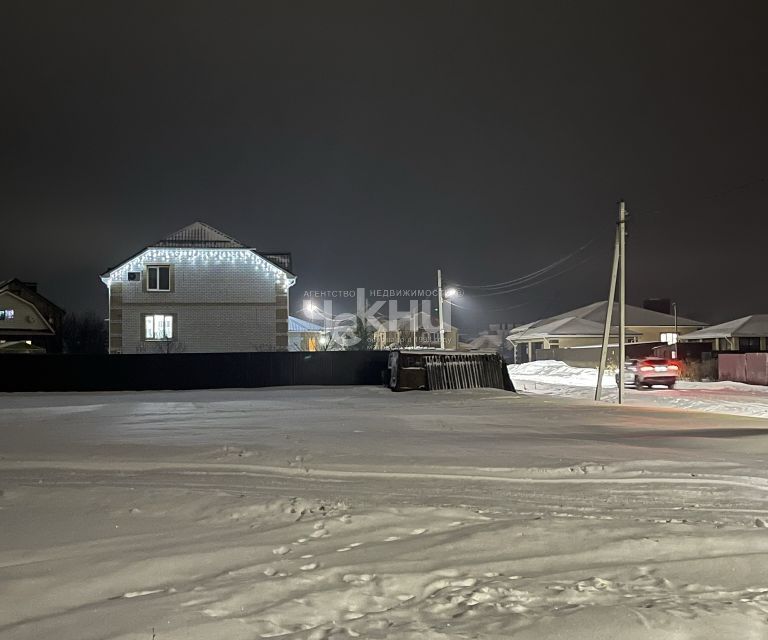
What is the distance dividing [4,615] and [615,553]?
4.23 metres

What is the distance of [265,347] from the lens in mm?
37188

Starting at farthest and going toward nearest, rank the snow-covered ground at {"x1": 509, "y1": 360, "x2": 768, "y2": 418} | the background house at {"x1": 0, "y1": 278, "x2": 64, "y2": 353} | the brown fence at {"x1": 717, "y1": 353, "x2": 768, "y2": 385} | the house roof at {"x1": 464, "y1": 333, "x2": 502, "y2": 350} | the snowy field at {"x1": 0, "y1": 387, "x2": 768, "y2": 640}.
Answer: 1. the house roof at {"x1": 464, "y1": 333, "x2": 502, "y2": 350}
2. the background house at {"x1": 0, "y1": 278, "x2": 64, "y2": 353}
3. the brown fence at {"x1": 717, "y1": 353, "x2": 768, "y2": 385}
4. the snow-covered ground at {"x1": 509, "y1": 360, "x2": 768, "y2": 418}
5. the snowy field at {"x1": 0, "y1": 387, "x2": 768, "y2": 640}

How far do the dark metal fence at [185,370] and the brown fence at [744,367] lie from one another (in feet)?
62.5

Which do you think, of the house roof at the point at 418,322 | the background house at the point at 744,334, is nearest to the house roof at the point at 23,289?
the house roof at the point at 418,322

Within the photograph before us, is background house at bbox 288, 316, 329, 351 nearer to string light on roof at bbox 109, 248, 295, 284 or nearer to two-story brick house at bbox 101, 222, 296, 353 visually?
two-story brick house at bbox 101, 222, 296, 353

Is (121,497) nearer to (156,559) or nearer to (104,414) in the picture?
(156,559)

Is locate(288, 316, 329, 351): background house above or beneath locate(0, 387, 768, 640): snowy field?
above

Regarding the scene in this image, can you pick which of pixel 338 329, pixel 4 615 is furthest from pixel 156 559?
pixel 338 329

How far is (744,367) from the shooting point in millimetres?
36688

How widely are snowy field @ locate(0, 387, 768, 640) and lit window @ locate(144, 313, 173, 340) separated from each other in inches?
961

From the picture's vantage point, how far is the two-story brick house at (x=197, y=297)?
1414 inches

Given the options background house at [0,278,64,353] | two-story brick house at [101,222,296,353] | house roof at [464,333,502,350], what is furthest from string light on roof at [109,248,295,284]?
house roof at [464,333,502,350]

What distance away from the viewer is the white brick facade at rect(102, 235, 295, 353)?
3591 centimetres

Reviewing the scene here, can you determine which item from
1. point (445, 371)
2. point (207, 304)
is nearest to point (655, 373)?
point (445, 371)
